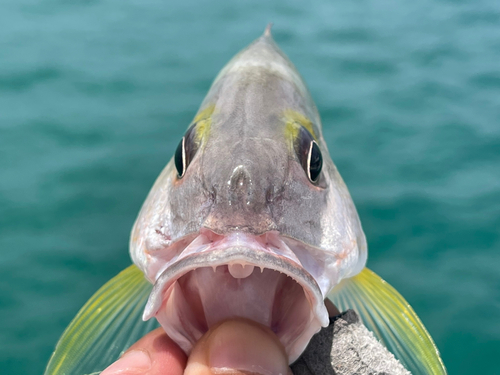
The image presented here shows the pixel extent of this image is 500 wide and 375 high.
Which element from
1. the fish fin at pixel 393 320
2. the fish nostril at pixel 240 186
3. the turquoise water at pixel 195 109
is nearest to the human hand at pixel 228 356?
the fish nostril at pixel 240 186

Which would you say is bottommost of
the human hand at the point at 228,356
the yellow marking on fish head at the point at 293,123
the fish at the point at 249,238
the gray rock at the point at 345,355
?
the gray rock at the point at 345,355

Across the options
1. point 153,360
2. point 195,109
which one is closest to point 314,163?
point 153,360

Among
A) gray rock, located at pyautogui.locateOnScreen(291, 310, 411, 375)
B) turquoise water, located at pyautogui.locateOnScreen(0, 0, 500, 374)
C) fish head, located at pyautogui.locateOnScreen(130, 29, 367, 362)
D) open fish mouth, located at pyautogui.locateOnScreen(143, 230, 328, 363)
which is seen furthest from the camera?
turquoise water, located at pyautogui.locateOnScreen(0, 0, 500, 374)

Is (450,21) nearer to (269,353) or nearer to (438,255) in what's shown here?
(438,255)

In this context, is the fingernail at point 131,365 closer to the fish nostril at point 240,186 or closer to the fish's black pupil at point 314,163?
the fish nostril at point 240,186

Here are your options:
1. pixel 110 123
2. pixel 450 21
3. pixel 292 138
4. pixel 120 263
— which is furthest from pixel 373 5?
pixel 292 138

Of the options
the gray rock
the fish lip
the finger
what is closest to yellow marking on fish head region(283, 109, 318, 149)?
the fish lip

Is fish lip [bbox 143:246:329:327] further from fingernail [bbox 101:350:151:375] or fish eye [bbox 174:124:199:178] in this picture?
fish eye [bbox 174:124:199:178]

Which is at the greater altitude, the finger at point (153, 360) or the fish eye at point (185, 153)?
the fish eye at point (185, 153)
